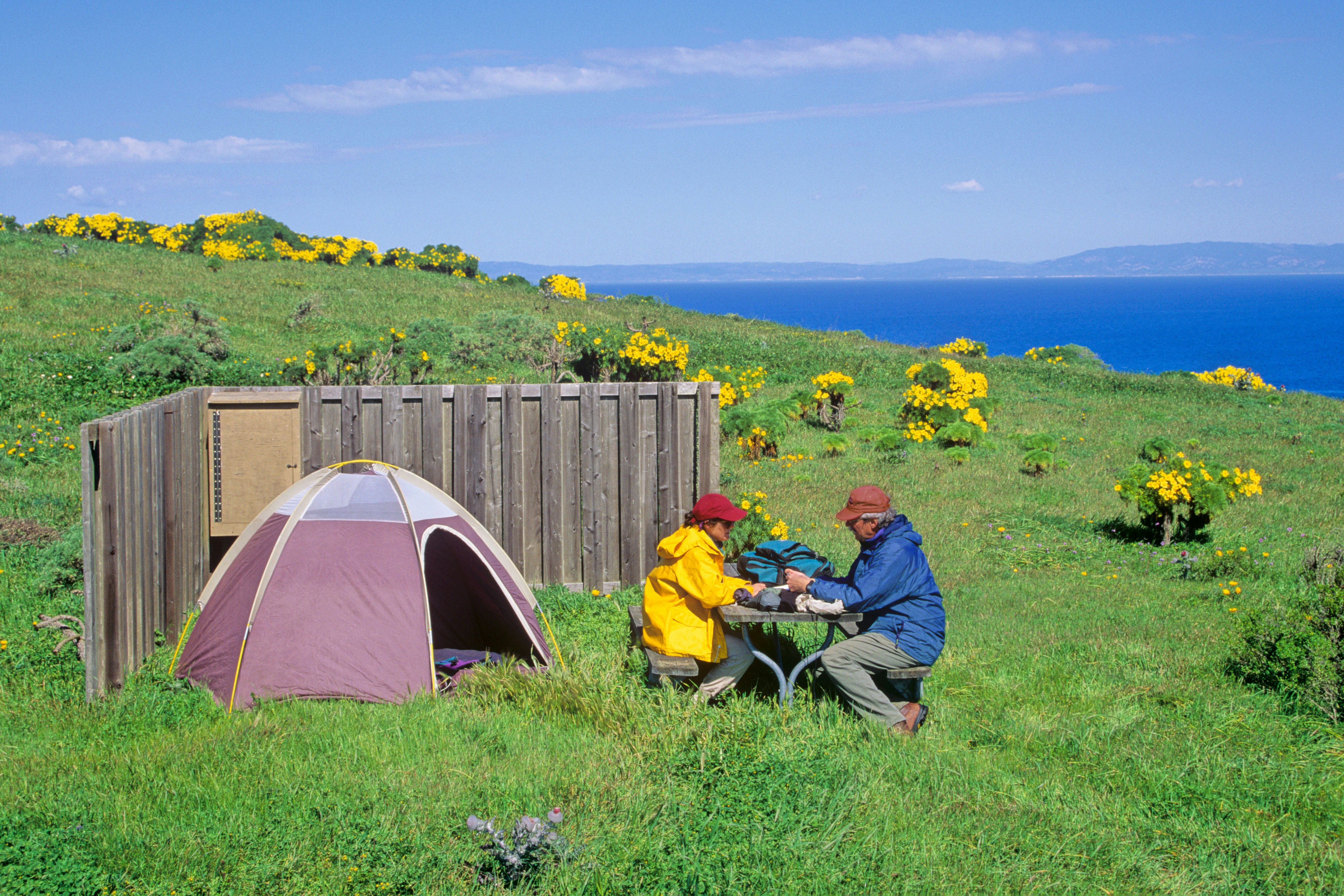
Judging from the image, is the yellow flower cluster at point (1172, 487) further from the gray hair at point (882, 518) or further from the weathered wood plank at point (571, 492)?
the weathered wood plank at point (571, 492)

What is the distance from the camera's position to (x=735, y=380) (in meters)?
19.9

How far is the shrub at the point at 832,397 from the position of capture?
17.2 metres

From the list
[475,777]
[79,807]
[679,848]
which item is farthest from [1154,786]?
[79,807]

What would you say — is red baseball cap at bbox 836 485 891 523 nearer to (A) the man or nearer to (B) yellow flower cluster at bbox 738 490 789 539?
(A) the man

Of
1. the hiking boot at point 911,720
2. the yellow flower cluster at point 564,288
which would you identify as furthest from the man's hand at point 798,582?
the yellow flower cluster at point 564,288

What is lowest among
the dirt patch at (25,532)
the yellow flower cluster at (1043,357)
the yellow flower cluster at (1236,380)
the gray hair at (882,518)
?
the dirt patch at (25,532)

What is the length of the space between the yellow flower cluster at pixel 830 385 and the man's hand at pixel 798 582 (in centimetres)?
1180

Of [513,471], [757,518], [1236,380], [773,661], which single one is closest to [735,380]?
[757,518]

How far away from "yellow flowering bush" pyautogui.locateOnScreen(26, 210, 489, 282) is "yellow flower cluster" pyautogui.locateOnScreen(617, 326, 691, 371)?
2514 centimetres

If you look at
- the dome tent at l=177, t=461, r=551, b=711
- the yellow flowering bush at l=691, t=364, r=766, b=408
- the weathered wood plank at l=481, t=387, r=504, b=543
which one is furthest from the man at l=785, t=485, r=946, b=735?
the yellow flowering bush at l=691, t=364, r=766, b=408

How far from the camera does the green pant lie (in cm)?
542

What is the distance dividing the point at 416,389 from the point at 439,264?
42.8 m

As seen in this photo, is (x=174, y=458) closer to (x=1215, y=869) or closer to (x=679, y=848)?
(x=679, y=848)

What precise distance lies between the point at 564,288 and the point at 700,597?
1311 inches
